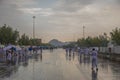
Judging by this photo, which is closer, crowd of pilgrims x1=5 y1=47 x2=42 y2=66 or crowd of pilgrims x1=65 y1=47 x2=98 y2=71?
crowd of pilgrims x1=65 y1=47 x2=98 y2=71

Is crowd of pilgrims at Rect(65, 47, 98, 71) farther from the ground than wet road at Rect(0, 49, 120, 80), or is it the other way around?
crowd of pilgrims at Rect(65, 47, 98, 71)

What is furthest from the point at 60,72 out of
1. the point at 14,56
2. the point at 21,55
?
the point at 21,55

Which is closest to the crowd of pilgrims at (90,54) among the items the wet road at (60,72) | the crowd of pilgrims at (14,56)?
the wet road at (60,72)

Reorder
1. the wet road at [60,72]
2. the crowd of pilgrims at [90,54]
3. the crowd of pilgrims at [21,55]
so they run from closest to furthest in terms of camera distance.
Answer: the wet road at [60,72], the crowd of pilgrims at [90,54], the crowd of pilgrims at [21,55]

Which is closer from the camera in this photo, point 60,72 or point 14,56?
point 60,72

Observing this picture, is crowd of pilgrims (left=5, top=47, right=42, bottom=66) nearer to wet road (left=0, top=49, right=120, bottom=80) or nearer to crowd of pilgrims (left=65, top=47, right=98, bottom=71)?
wet road (left=0, top=49, right=120, bottom=80)

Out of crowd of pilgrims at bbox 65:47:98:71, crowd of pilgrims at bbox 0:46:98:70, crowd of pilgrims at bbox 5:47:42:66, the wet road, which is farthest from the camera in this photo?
crowd of pilgrims at bbox 5:47:42:66

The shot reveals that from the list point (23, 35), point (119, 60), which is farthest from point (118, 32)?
point (23, 35)

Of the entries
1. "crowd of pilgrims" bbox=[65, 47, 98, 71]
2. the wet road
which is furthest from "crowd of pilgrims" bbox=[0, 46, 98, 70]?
the wet road

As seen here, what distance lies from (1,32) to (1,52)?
41509 millimetres

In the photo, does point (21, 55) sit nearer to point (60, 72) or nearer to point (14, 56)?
point (14, 56)

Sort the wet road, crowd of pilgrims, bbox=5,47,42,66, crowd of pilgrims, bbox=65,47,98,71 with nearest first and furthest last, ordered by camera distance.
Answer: the wet road
crowd of pilgrims, bbox=65,47,98,71
crowd of pilgrims, bbox=5,47,42,66

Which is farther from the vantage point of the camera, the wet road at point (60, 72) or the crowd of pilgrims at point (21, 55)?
the crowd of pilgrims at point (21, 55)

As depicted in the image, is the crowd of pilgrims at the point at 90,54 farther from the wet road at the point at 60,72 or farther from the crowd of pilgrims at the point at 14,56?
the crowd of pilgrims at the point at 14,56
